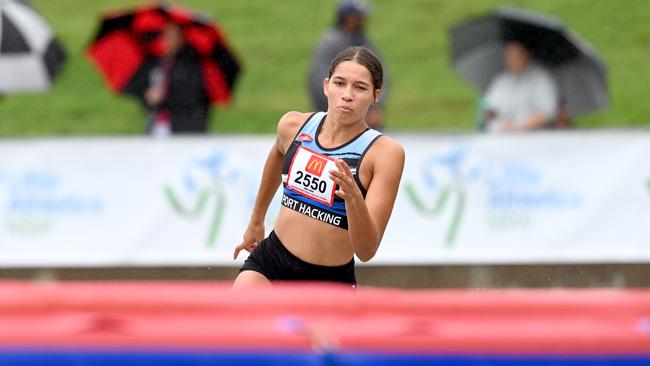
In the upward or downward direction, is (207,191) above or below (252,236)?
below

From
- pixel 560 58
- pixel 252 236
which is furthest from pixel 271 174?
pixel 560 58

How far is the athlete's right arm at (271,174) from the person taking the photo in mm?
6281

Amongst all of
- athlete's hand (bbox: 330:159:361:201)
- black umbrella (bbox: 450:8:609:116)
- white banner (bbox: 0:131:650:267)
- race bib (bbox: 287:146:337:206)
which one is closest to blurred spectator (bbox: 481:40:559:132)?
black umbrella (bbox: 450:8:609:116)

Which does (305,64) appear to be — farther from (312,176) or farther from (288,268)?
(312,176)

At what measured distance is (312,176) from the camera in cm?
599

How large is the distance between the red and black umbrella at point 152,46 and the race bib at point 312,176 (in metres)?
6.38

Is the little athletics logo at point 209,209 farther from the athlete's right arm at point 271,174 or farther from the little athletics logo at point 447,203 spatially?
the athlete's right arm at point 271,174

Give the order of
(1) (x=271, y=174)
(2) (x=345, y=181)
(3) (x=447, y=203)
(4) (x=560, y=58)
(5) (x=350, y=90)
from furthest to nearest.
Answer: (4) (x=560, y=58), (3) (x=447, y=203), (1) (x=271, y=174), (5) (x=350, y=90), (2) (x=345, y=181)

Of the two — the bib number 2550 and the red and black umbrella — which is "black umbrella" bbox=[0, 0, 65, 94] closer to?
the red and black umbrella

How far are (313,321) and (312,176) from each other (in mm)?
2181

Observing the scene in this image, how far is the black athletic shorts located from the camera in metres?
6.18

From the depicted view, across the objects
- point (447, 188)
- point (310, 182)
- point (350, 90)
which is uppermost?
point (350, 90)

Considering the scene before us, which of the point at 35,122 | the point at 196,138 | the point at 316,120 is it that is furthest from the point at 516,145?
the point at 35,122

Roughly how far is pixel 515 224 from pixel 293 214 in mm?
4894
